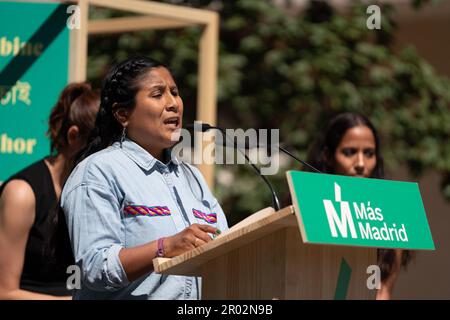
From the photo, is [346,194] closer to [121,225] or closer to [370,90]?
[121,225]

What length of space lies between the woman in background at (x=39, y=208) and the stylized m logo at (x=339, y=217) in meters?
1.64

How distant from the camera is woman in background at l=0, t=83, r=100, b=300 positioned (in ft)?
13.7

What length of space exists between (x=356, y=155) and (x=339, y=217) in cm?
262

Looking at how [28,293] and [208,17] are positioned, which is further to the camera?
[208,17]

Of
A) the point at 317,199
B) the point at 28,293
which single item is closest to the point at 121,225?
the point at 317,199

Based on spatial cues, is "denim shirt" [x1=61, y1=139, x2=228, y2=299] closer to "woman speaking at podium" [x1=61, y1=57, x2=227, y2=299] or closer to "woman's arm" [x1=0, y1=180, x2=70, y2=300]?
"woman speaking at podium" [x1=61, y1=57, x2=227, y2=299]

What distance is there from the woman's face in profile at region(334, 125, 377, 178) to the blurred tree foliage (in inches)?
89.1

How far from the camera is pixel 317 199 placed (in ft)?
8.84

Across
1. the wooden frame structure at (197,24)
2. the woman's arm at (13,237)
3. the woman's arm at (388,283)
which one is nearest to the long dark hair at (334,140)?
the woman's arm at (388,283)

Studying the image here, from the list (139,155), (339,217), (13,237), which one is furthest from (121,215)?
(13,237)

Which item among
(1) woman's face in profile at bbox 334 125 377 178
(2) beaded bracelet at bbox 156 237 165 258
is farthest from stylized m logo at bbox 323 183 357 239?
(1) woman's face in profile at bbox 334 125 377 178

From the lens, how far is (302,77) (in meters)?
7.74
